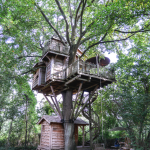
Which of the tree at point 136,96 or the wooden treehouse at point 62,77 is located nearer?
the tree at point 136,96

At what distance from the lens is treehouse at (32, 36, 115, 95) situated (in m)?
12.3

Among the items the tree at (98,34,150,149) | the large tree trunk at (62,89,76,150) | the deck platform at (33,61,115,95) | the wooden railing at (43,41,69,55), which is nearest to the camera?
the tree at (98,34,150,149)

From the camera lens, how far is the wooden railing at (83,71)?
12209mm

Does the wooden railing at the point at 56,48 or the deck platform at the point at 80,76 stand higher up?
the wooden railing at the point at 56,48

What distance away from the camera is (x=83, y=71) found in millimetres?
12000

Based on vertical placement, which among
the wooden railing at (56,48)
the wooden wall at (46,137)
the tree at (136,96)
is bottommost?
the wooden wall at (46,137)

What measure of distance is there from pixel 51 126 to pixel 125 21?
34.4ft

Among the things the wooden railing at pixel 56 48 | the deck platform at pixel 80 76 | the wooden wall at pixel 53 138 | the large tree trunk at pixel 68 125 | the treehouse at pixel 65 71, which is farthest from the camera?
the wooden railing at pixel 56 48

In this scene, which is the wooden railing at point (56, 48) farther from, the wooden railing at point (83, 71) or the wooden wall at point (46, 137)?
the wooden wall at point (46, 137)

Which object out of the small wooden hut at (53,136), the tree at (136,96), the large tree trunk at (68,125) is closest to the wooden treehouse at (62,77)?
the small wooden hut at (53,136)

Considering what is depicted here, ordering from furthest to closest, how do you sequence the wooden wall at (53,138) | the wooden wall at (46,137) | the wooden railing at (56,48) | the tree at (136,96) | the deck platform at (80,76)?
1. the wooden railing at (56,48)
2. the wooden wall at (46,137)
3. the wooden wall at (53,138)
4. the deck platform at (80,76)
5. the tree at (136,96)

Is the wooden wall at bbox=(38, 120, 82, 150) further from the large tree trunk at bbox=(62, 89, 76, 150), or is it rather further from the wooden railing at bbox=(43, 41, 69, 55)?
the wooden railing at bbox=(43, 41, 69, 55)

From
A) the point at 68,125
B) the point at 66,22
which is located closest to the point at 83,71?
the point at 68,125

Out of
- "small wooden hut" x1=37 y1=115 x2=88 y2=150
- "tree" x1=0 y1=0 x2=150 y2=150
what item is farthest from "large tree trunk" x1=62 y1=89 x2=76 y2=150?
"small wooden hut" x1=37 y1=115 x2=88 y2=150
